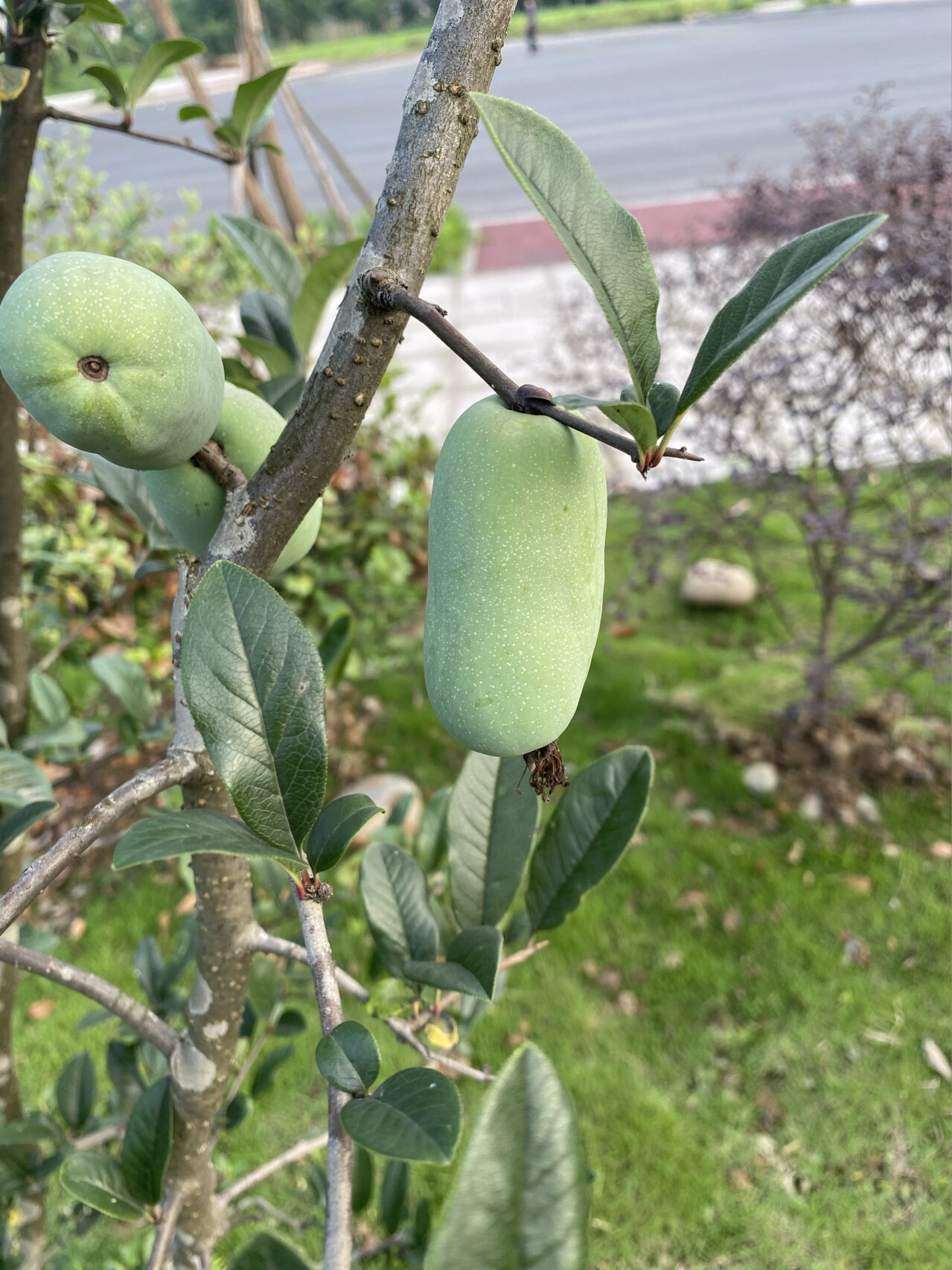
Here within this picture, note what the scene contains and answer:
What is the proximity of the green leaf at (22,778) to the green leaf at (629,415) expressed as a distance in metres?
0.66

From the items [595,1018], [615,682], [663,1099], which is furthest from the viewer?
[615,682]

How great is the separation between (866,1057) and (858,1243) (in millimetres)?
393

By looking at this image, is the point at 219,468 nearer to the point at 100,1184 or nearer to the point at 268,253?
the point at 268,253

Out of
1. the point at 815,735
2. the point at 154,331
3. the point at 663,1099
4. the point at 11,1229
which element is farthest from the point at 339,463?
the point at 815,735

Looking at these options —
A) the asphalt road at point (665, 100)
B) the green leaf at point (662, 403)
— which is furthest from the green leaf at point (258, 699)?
the asphalt road at point (665, 100)

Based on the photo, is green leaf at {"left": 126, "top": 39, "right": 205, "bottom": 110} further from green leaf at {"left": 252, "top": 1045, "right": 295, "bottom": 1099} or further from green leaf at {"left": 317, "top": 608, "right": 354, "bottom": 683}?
green leaf at {"left": 252, "top": 1045, "right": 295, "bottom": 1099}

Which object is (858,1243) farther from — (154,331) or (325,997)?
(154,331)

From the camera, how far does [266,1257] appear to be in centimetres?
47

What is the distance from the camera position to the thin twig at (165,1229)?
2.19ft

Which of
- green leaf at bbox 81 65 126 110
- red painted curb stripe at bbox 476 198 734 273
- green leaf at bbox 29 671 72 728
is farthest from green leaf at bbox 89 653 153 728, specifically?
red painted curb stripe at bbox 476 198 734 273

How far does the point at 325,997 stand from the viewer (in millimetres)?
512

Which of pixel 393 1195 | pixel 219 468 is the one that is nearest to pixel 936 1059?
pixel 393 1195

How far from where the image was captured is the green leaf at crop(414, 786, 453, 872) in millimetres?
1160

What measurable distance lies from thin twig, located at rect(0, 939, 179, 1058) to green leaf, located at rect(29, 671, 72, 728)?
0.56 metres
